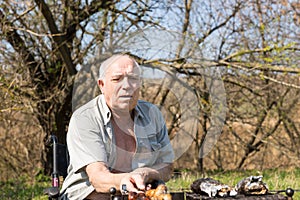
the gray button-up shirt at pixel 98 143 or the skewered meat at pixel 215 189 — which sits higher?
the gray button-up shirt at pixel 98 143

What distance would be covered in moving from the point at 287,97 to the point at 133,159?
717 centimetres

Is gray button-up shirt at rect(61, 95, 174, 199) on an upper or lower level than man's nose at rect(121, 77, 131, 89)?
lower

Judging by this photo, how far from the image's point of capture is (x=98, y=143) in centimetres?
286

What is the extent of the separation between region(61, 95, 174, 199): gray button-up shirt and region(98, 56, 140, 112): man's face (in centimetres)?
11

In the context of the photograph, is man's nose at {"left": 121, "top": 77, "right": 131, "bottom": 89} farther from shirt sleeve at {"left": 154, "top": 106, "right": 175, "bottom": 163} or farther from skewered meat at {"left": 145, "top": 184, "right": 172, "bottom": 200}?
skewered meat at {"left": 145, "top": 184, "right": 172, "bottom": 200}

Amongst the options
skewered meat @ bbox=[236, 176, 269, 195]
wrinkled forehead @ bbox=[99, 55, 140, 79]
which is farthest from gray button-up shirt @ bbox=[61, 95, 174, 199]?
skewered meat @ bbox=[236, 176, 269, 195]

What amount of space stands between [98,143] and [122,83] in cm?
32

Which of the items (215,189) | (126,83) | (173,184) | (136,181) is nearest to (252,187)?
(215,189)

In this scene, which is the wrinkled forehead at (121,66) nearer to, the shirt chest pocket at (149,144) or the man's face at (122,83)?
the man's face at (122,83)

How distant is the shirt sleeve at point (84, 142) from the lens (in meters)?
2.82

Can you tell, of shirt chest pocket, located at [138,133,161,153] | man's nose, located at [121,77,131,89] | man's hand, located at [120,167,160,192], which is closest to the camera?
man's hand, located at [120,167,160,192]

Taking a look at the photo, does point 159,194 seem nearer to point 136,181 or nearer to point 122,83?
point 136,181

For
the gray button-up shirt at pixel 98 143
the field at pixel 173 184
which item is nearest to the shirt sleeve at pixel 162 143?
the gray button-up shirt at pixel 98 143

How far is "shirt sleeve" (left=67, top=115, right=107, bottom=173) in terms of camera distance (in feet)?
9.25
